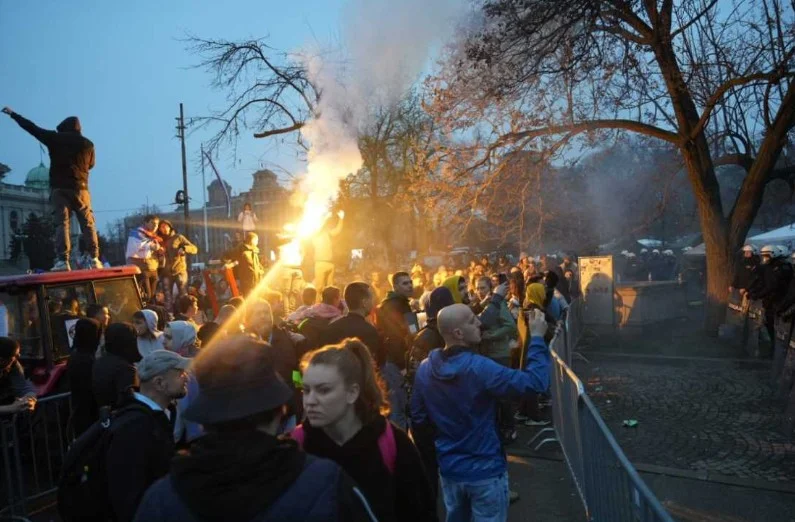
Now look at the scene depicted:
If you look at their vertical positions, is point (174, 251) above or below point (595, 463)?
above

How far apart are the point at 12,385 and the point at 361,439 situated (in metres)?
4.46

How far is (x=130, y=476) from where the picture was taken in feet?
9.04

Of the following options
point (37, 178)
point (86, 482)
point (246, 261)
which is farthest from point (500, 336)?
point (37, 178)

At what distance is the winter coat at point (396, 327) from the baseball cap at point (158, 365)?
7.45 feet

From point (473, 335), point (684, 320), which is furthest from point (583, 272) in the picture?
point (473, 335)

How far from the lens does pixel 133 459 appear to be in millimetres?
2777

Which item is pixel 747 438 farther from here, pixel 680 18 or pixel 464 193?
pixel 680 18

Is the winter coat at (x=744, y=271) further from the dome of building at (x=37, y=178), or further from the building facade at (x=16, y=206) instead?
the dome of building at (x=37, y=178)

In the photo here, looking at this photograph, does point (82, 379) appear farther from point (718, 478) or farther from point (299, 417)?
point (718, 478)

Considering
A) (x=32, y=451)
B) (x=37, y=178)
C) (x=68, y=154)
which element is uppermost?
(x=37, y=178)

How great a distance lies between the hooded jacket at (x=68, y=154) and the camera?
860 centimetres

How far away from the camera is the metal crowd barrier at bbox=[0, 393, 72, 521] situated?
5.45 meters

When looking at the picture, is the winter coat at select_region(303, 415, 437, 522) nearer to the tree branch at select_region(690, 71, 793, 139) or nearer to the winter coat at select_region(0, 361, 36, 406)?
the winter coat at select_region(0, 361, 36, 406)

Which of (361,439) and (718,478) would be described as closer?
(361,439)
